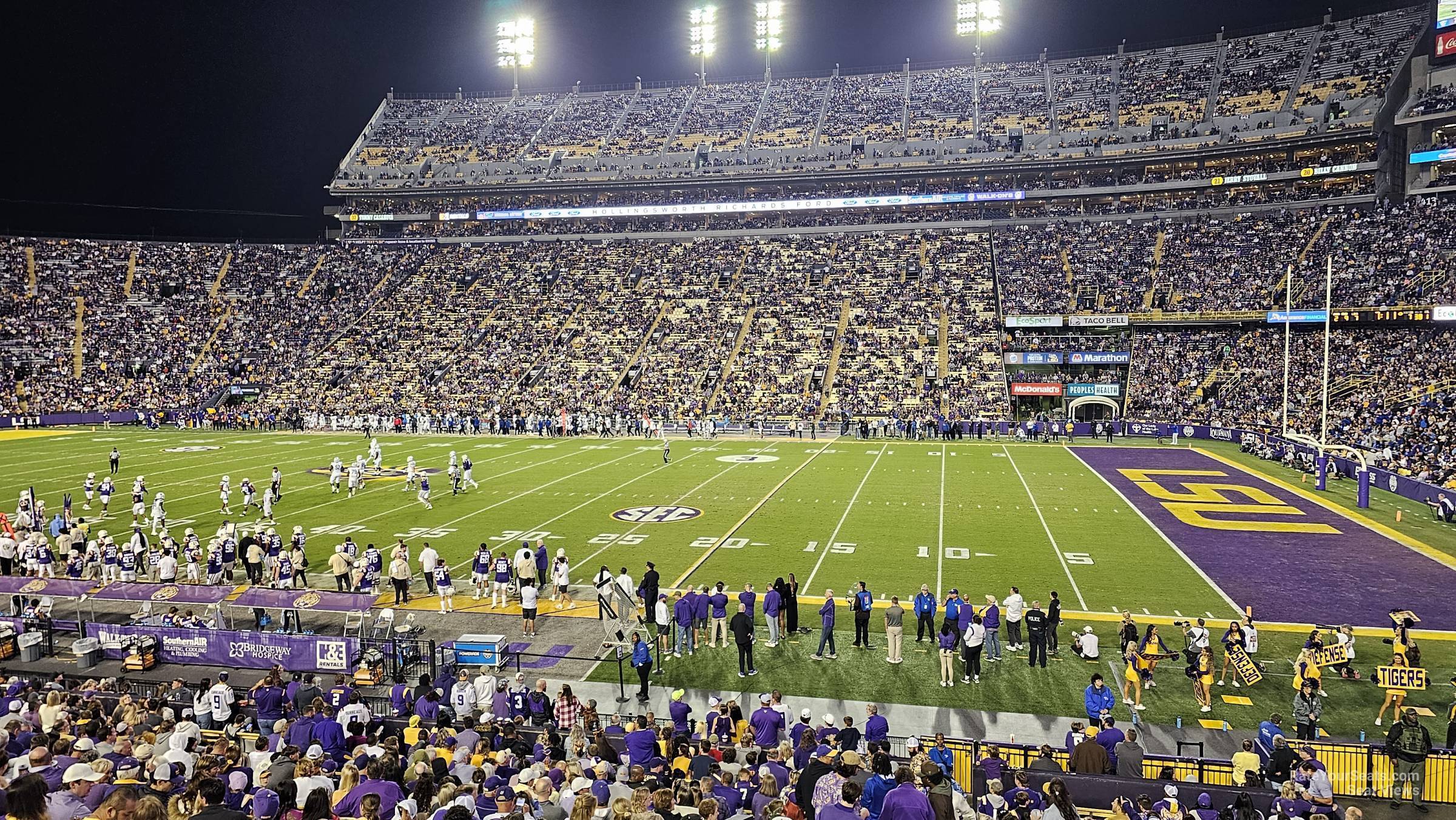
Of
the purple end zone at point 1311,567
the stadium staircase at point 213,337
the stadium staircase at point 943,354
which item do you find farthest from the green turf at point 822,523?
the stadium staircase at point 213,337

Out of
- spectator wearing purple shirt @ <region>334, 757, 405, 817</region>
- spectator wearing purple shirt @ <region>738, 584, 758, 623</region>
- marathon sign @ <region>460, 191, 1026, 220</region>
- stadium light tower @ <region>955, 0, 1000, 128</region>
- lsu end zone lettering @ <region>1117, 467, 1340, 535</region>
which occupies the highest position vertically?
stadium light tower @ <region>955, 0, 1000, 128</region>

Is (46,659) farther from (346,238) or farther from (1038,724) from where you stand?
(346,238)

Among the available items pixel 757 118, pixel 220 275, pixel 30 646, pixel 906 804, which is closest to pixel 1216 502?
pixel 906 804

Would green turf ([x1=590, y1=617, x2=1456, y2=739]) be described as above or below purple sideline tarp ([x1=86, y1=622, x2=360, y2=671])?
below

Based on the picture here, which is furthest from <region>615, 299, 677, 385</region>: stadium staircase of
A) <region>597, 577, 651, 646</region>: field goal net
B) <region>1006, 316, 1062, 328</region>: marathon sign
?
<region>597, 577, 651, 646</region>: field goal net

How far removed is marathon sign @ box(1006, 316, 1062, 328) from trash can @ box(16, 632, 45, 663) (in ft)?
158

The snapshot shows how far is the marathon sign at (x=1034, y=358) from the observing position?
4872 cm

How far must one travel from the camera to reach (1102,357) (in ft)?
158

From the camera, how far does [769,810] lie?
648 cm

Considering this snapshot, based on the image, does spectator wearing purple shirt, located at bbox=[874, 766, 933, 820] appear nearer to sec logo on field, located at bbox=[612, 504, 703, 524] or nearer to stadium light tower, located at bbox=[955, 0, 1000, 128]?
sec logo on field, located at bbox=[612, 504, 703, 524]

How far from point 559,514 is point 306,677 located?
11.0m

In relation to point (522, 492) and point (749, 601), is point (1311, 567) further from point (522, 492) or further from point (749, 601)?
point (522, 492)

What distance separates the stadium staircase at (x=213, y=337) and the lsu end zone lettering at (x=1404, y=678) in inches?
2569

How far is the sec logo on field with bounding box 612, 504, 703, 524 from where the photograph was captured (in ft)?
73.8
